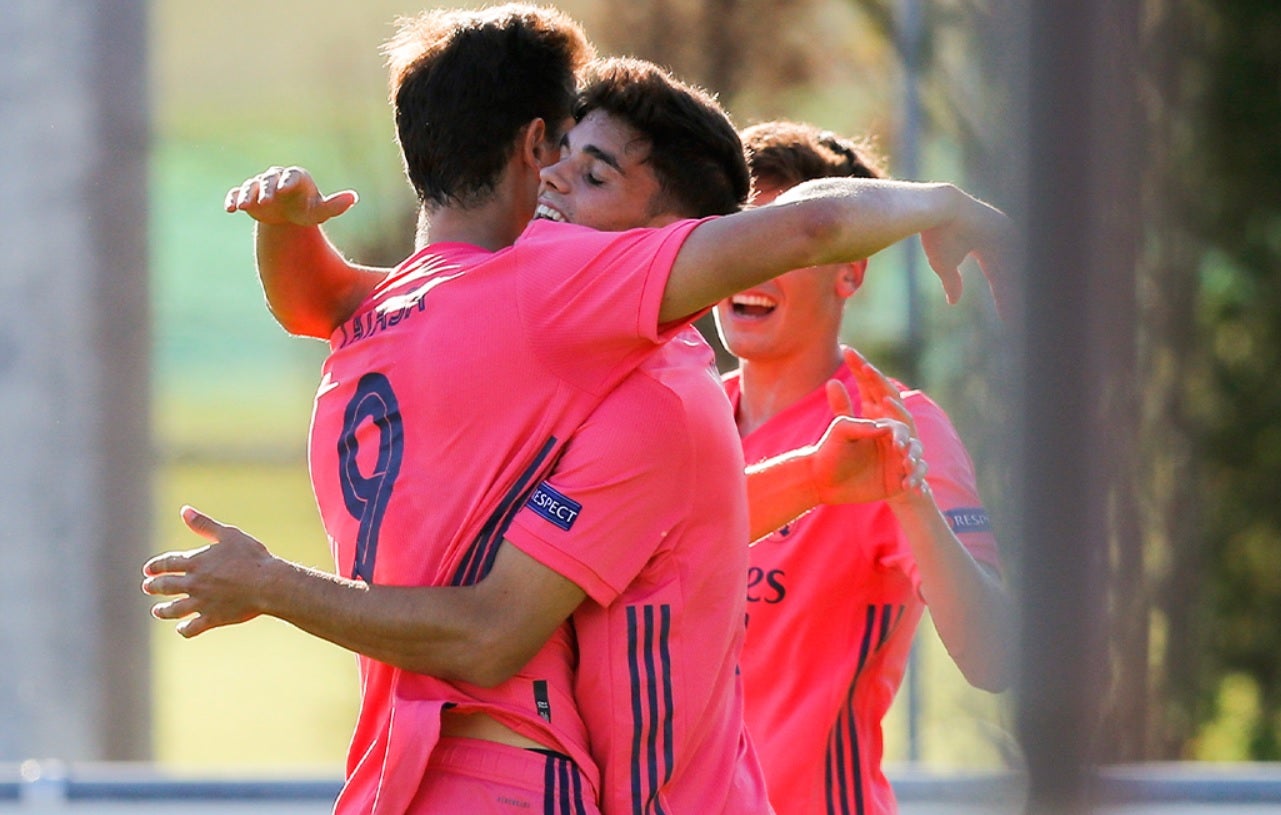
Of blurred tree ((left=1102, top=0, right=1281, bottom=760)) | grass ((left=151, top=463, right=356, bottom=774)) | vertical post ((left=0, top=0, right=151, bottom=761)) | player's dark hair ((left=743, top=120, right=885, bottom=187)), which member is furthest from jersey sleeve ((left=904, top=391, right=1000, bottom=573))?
grass ((left=151, top=463, right=356, bottom=774))

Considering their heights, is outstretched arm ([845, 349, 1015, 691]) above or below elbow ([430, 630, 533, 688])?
above

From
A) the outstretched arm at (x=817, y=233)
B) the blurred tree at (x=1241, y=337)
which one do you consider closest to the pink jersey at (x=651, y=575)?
the outstretched arm at (x=817, y=233)

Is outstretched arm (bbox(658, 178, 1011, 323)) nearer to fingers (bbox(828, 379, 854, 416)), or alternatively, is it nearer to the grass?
fingers (bbox(828, 379, 854, 416))

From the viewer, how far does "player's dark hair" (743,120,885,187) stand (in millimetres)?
2186

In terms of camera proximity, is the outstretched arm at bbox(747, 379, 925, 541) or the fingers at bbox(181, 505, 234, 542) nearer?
the fingers at bbox(181, 505, 234, 542)

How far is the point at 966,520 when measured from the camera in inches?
77.6

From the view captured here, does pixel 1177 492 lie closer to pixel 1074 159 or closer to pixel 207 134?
pixel 1074 159

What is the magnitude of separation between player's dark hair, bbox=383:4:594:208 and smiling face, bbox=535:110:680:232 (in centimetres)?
5

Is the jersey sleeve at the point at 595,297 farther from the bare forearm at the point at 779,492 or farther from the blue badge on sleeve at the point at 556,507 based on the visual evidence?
the bare forearm at the point at 779,492

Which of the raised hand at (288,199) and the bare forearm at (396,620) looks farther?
the raised hand at (288,199)

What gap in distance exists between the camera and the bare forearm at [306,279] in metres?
1.84

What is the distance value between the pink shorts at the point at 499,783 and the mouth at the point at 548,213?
1.85 feet

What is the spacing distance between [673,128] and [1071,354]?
1.24 m

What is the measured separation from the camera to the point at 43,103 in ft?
12.8
